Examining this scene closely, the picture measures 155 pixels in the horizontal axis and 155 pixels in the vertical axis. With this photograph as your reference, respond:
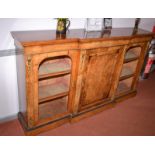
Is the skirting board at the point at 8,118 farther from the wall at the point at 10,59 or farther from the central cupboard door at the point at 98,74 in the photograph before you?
the central cupboard door at the point at 98,74

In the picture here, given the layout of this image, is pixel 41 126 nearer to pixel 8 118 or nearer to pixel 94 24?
pixel 8 118

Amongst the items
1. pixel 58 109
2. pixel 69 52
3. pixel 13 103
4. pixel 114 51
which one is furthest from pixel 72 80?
pixel 13 103

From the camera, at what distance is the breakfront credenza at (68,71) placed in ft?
5.08

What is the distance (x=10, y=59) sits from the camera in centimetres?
178

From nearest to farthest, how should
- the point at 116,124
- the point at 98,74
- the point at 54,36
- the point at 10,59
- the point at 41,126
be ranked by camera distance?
the point at 54,36 → the point at 10,59 → the point at 41,126 → the point at 98,74 → the point at 116,124

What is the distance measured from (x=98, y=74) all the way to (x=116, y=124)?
2.36ft

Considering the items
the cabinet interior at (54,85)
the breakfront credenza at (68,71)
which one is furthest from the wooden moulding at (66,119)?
the cabinet interior at (54,85)

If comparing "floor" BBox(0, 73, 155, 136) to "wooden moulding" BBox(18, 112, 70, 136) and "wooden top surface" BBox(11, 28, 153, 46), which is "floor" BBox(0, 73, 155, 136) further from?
"wooden top surface" BBox(11, 28, 153, 46)

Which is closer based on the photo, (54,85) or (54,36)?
(54,36)

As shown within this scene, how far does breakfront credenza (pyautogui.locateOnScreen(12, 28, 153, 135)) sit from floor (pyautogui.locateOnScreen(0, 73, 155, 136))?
91 millimetres

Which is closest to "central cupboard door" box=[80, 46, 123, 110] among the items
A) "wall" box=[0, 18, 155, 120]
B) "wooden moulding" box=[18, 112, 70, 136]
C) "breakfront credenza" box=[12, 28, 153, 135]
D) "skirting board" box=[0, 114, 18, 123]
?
"breakfront credenza" box=[12, 28, 153, 135]

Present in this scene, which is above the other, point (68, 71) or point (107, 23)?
point (107, 23)

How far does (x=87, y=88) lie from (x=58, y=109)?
1.50 feet

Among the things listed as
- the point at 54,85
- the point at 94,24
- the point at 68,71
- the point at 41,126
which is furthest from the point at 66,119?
the point at 94,24
